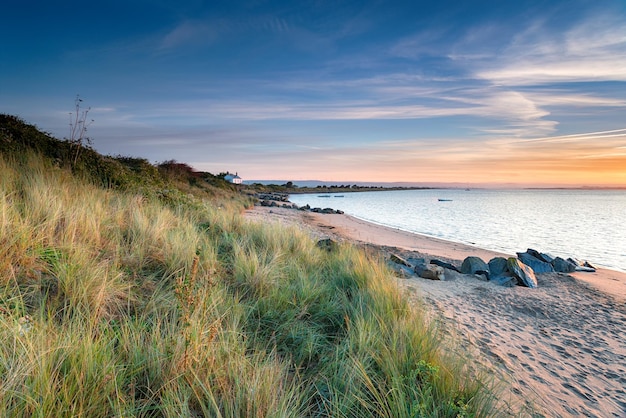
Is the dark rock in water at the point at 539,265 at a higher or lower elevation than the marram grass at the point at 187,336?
lower

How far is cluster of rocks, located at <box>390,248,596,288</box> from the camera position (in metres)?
8.38

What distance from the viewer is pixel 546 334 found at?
211 inches

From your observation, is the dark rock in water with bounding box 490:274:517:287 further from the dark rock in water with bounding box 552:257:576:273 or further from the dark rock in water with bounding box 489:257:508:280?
the dark rock in water with bounding box 552:257:576:273

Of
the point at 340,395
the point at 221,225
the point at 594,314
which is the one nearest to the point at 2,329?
the point at 340,395

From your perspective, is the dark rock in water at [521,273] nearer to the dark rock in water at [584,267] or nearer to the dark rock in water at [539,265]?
the dark rock in water at [539,265]

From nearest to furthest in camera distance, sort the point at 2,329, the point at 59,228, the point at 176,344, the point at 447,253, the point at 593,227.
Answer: the point at 2,329
the point at 176,344
the point at 59,228
the point at 447,253
the point at 593,227

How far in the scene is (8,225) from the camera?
364 centimetres

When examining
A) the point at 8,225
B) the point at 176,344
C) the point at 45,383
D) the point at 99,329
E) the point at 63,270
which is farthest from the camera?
the point at 8,225

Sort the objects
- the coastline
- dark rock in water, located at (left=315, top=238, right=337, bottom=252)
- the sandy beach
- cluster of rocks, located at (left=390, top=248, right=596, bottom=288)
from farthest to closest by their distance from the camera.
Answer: the coastline < dark rock in water, located at (left=315, top=238, right=337, bottom=252) < cluster of rocks, located at (left=390, top=248, right=596, bottom=288) < the sandy beach

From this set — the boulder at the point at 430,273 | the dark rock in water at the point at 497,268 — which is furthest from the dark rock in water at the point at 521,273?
the boulder at the point at 430,273

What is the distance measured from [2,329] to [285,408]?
214 centimetres

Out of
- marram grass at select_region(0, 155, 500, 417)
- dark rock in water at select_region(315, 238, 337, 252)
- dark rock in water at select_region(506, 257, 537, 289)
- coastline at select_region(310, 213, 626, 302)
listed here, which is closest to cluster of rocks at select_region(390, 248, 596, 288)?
dark rock in water at select_region(506, 257, 537, 289)

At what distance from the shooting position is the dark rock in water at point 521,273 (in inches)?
335

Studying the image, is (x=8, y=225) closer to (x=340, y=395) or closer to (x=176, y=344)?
(x=176, y=344)
